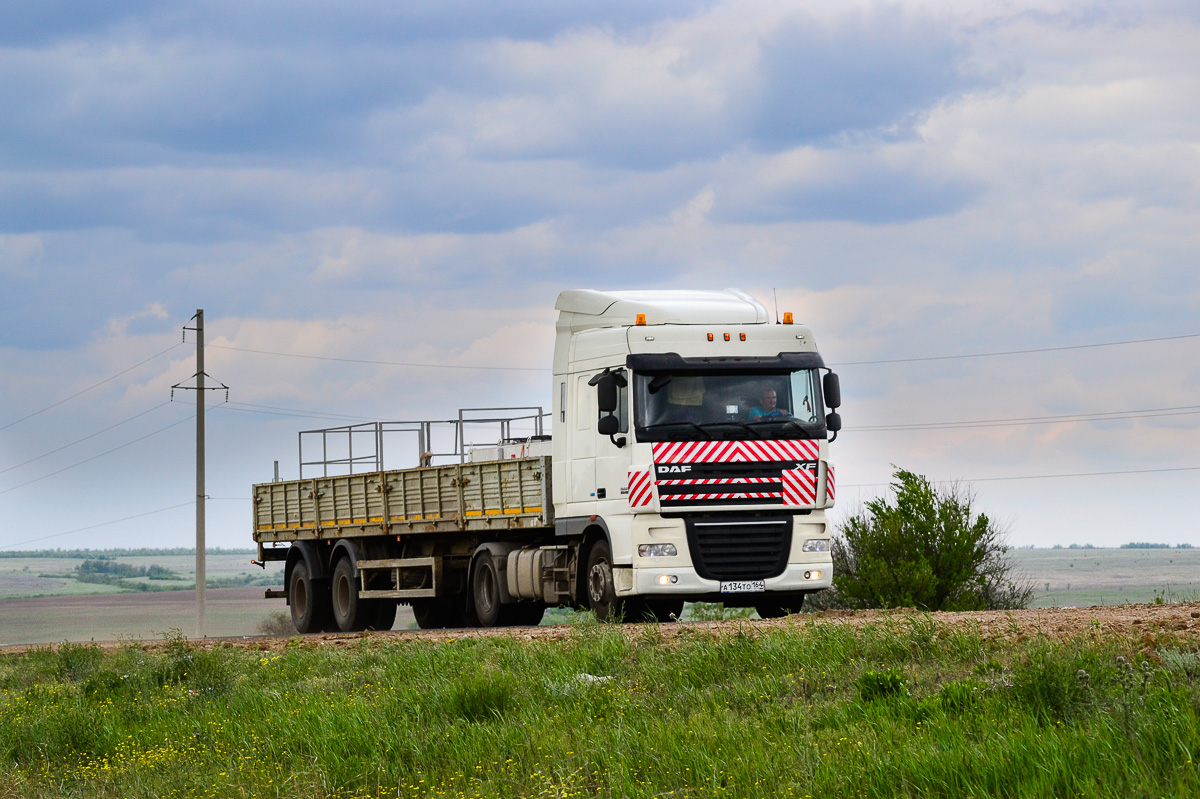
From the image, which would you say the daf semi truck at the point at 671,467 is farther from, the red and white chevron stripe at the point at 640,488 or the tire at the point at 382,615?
the tire at the point at 382,615

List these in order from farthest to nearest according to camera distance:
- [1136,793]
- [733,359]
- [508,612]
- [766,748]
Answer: [508,612], [733,359], [766,748], [1136,793]

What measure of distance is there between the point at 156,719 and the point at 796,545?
8.58 meters

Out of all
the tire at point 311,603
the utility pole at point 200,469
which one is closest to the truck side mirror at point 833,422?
the tire at point 311,603

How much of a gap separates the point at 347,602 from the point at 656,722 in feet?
57.0

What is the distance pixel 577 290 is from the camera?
19797 millimetres

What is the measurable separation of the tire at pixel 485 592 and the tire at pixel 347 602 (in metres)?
3.60

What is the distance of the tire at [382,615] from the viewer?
25.2m

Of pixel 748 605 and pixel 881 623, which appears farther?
pixel 748 605

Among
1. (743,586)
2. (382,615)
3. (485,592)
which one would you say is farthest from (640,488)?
(382,615)

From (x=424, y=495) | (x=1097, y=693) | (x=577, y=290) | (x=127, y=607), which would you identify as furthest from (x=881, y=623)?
(x=127, y=607)

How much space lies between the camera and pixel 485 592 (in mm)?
21703

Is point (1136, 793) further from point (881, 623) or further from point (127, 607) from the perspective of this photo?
point (127, 607)

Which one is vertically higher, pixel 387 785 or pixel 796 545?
pixel 796 545

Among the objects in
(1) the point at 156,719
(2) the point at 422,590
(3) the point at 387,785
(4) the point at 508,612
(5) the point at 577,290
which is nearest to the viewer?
(3) the point at 387,785
